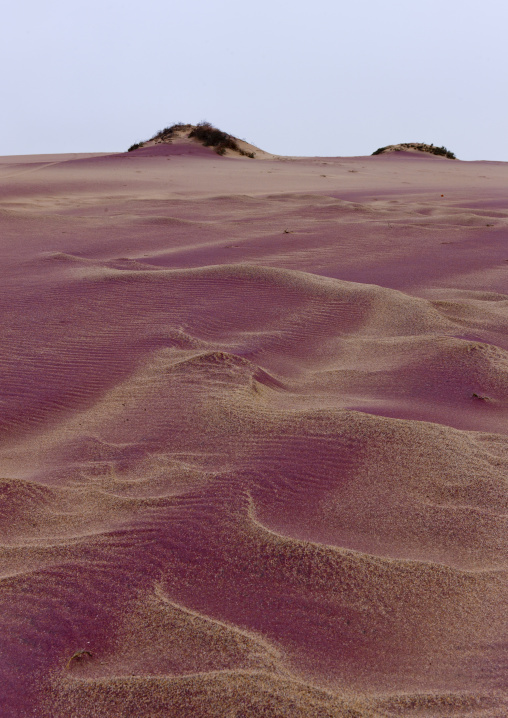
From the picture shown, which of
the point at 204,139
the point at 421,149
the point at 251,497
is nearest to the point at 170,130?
the point at 204,139

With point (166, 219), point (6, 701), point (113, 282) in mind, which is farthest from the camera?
point (166, 219)

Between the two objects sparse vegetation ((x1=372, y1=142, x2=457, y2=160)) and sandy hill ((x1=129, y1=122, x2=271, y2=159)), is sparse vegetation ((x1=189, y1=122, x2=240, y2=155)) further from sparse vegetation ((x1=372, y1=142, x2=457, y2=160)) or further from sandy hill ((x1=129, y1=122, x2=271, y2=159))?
sparse vegetation ((x1=372, y1=142, x2=457, y2=160))

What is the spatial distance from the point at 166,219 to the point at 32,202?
17.3 feet

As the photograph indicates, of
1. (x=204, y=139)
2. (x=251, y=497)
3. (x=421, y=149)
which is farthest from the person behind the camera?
(x=421, y=149)

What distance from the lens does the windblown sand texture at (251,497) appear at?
202 centimetres

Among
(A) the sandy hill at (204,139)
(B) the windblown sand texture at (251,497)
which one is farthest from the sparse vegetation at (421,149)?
(B) the windblown sand texture at (251,497)

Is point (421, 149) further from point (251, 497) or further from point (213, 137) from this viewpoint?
point (251, 497)

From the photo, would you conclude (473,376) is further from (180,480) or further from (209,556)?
(209,556)

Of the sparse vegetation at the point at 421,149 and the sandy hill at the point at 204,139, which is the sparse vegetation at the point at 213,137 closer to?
the sandy hill at the point at 204,139

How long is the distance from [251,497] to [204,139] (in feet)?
102

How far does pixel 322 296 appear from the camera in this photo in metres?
6.73

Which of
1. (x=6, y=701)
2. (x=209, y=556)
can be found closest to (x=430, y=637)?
(x=209, y=556)

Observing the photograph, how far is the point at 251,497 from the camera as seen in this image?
2941mm

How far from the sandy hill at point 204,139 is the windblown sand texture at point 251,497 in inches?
1013
